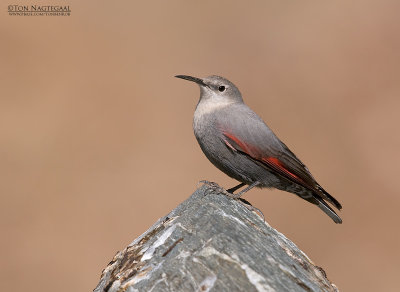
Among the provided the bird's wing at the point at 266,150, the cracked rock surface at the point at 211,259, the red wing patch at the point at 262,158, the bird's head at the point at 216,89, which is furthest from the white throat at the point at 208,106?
the cracked rock surface at the point at 211,259

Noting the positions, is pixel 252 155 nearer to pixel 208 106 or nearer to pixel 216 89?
pixel 208 106

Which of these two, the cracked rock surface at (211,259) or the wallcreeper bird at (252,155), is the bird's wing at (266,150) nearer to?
the wallcreeper bird at (252,155)

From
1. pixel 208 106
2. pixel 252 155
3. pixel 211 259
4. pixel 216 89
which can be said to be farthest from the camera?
pixel 216 89

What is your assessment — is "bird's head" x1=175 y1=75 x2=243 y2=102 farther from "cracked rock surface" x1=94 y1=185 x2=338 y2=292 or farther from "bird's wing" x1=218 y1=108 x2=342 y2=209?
"cracked rock surface" x1=94 y1=185 x2=338 y2=292

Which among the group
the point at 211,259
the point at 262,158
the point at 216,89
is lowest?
the point at 211,259

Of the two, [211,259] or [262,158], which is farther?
[262,158]

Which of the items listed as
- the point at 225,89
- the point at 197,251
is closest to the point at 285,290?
the point at 197,251

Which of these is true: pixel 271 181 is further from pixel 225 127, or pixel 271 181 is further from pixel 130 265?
pixel 130 265

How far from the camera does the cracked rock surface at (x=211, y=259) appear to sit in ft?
12.0

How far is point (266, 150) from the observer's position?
634 centimetres

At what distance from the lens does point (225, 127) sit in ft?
21.0

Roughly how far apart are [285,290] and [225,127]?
9.61 ft

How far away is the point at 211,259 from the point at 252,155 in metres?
2.63

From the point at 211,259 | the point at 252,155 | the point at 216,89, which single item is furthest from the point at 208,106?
the point at 211,259
